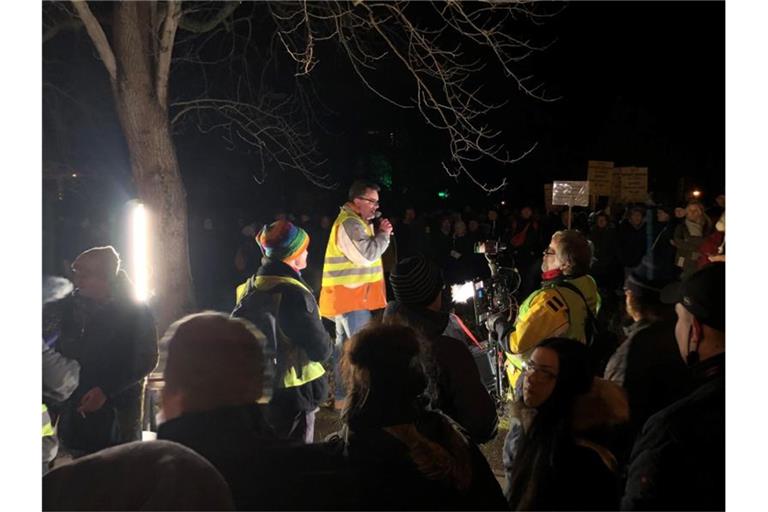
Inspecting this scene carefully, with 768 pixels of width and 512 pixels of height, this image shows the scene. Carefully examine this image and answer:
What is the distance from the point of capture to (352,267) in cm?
647

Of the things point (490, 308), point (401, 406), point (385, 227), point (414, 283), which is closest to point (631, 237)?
point (490, 308)

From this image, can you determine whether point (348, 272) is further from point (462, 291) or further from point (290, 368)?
point (290, 368)

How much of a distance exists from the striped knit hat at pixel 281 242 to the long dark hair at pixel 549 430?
223 cm

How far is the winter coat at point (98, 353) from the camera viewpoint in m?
3.76

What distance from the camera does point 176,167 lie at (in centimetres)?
746

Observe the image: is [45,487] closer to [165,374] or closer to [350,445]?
[165,374]

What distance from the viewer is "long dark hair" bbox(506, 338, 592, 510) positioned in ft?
8.74

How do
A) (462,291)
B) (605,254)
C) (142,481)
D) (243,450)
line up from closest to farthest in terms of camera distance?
(142,481) → (243,450) → (462,291) → (605,254)

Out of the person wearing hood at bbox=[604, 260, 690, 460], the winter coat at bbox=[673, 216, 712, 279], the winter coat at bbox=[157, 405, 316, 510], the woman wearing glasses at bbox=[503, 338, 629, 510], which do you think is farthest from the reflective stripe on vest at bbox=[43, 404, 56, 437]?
the winter coat at bbox=[673, 216, 712, 279]

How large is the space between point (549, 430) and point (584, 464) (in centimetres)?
17

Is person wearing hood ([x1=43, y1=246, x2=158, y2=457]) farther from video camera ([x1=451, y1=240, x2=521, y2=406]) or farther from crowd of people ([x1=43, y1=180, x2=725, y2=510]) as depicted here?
video camera ([x1=451, y1=240, x2=521, y2=406])

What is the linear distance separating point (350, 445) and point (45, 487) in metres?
1.00

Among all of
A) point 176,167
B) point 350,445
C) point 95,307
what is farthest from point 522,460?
point 176,167

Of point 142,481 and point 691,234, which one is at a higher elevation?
point 691,234
